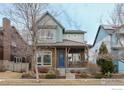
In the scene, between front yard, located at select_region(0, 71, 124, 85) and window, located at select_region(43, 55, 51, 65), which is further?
window, located at select_region(43, 55, 51, 65)

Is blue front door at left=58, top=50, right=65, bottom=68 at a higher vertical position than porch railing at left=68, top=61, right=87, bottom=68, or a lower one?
higher

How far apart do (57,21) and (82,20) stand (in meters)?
0.28

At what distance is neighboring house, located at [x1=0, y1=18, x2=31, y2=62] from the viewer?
129 inches

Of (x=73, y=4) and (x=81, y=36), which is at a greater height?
(x=73, y=4)

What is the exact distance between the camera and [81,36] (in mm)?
3389

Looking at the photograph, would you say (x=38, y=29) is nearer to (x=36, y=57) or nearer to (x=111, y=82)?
(x=36, y=57)

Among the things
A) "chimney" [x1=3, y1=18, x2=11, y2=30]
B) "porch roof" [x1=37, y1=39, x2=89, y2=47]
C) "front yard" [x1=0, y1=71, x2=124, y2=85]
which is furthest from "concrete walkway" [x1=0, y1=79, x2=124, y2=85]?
"chimney" [x1=3, y1=18, x2=11, y2=30]

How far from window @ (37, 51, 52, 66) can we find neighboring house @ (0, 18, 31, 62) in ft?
0.39

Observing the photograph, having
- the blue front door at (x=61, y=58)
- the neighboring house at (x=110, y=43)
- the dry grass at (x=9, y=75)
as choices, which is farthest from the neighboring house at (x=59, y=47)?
the dry grass at (x=9, y=75)

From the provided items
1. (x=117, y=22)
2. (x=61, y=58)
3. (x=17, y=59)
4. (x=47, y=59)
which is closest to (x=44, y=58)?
(x=47, y=59)

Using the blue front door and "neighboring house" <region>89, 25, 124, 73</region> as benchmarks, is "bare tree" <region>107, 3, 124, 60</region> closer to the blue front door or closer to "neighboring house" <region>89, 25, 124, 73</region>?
"neighboring house" <region>89, 25, 124, 73</region>

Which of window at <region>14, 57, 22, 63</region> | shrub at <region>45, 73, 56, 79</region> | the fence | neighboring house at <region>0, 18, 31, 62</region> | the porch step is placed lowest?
shrub at <region>45, 73, 56, 79</region>

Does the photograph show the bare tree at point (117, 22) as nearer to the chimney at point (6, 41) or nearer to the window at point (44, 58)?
the window at point (44, 58)
